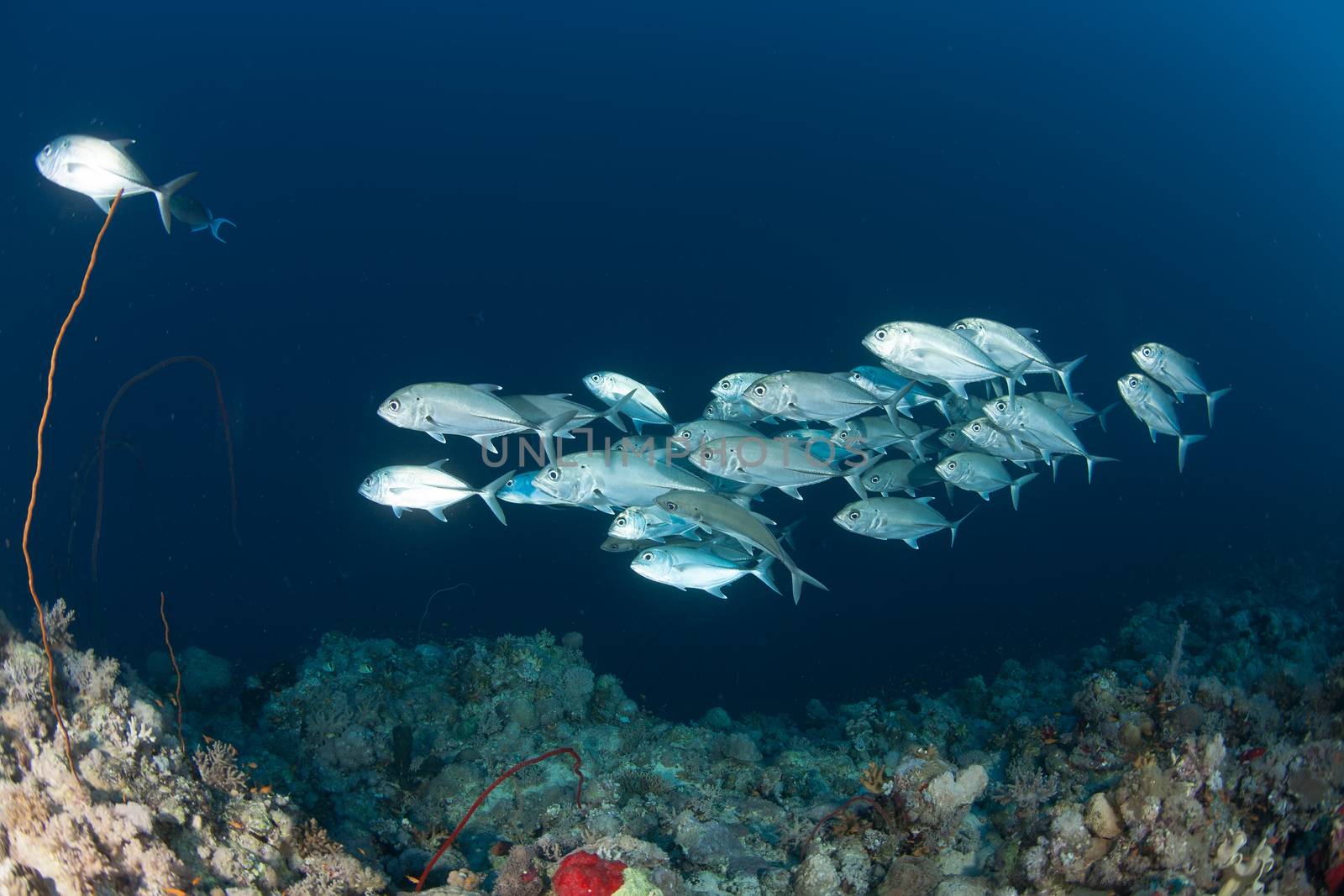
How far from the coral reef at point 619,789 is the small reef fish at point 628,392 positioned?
318 cm

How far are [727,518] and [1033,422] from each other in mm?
3500

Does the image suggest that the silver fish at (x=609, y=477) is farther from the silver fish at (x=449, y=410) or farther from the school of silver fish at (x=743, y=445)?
the silver fish at (x=449, y=410)

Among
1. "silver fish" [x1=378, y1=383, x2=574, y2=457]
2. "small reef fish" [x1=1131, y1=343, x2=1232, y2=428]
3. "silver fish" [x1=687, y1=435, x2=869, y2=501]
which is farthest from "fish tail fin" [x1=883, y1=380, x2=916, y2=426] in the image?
"silver fish" [x1=378, y1=383, x2=574, y2=457]

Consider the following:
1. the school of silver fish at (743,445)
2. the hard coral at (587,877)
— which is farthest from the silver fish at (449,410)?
the hard coral at (587,877)

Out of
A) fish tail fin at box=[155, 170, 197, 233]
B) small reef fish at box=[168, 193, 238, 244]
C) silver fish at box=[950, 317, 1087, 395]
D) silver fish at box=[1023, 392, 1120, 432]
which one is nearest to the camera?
fish tail fin at box=[155, 170, 197, 233]

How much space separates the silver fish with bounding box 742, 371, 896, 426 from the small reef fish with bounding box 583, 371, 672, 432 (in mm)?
1249

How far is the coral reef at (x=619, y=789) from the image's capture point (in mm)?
3000

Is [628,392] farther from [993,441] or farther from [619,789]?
[993,441]

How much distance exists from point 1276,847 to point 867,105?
44535 mm

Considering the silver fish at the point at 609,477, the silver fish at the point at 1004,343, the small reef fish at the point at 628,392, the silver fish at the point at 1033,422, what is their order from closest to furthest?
the silver fish at the point at 609,477, the silver fish at the point at 1004,343, the silver fish at the point at 1033,422, the small reef fish at the point at 628,392

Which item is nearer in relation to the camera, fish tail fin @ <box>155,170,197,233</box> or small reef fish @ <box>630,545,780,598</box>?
fish tail fin @ <box>155,170,197,233</box>

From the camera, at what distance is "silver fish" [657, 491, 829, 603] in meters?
4.47

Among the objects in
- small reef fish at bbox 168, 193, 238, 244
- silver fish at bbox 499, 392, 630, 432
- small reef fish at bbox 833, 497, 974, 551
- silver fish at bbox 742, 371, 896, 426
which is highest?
small reef fish at bbox 168, 193, 238, 244

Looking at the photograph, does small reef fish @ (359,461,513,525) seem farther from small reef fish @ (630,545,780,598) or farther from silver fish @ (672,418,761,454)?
silver fish @ (672,418,761,454)
